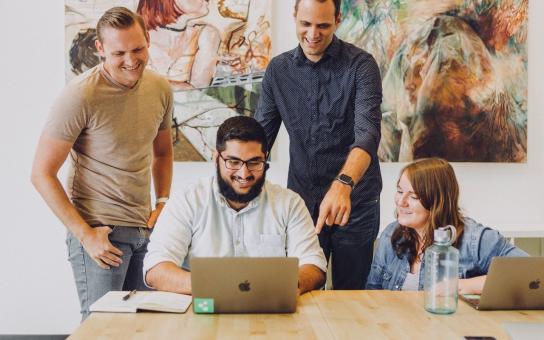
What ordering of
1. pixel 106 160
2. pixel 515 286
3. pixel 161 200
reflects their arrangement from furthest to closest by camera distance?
pixel 161 200 → pixel 106 160 → pixel 515 286

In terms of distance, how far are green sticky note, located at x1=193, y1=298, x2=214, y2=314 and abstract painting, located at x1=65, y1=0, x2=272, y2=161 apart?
71.2 inches

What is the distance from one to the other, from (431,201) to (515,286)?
62 centimetres

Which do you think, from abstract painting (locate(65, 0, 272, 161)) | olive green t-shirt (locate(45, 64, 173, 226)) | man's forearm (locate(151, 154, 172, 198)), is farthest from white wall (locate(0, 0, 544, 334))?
olive green t-shirt (locate(45, 64, 173, 226))

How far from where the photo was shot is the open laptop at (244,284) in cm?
167

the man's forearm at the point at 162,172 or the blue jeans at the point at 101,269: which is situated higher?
the man's forearm at the point at 162,172

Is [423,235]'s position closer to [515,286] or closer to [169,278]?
[515,286]

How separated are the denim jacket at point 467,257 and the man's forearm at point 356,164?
0.98ft

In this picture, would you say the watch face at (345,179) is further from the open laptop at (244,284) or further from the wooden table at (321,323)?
the open laptop at (244,284)

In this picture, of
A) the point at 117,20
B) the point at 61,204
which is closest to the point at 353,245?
the point at 61,204

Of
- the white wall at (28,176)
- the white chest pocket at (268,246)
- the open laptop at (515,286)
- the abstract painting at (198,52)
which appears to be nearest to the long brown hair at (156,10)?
the abstract painting at (198,52)


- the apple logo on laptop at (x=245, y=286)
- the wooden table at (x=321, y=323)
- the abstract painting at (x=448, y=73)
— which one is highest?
the abstract painting at (x=448, y=73)

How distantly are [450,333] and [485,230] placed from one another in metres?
0.79

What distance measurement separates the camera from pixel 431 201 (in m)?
2.39

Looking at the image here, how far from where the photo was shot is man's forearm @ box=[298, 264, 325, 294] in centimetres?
204
